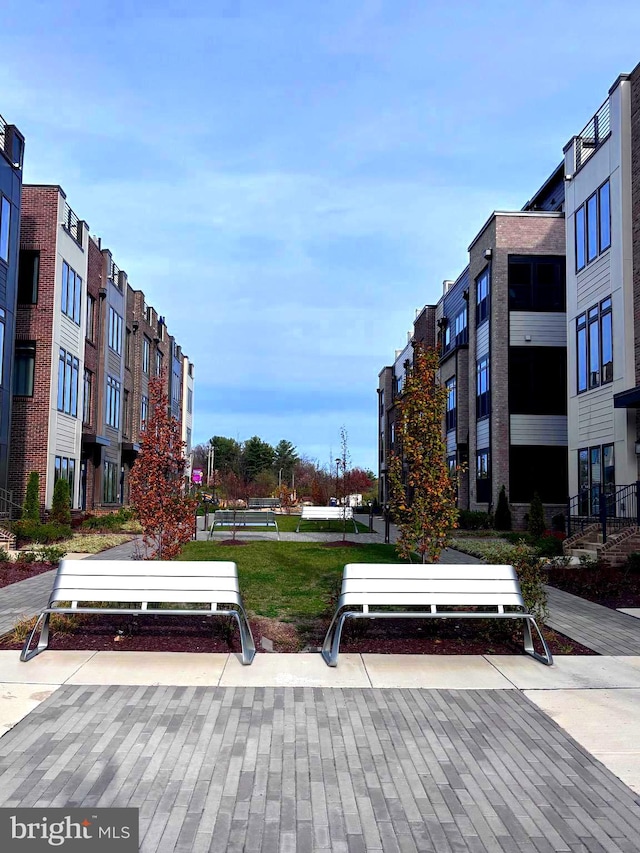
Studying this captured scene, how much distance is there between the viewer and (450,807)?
405 centimetres

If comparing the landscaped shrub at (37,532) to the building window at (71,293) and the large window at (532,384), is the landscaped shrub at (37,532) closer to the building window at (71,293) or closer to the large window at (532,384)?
the building window at (71,293)

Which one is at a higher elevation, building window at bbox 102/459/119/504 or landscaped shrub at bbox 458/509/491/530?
building window at bbox 102/459/119/504

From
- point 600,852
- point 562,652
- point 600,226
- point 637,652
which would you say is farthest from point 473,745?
point 600,226

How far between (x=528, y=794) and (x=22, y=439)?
23.6 metres

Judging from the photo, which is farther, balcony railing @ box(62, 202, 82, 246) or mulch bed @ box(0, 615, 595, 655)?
balcony railing @ box(62, 202, 82, 246)

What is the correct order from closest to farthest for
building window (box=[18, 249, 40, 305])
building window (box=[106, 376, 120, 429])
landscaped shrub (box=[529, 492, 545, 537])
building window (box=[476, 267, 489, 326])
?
landscaped shrub (box=[529, 492, 545, 537]) → building window (box=[18, 249, 40, 305]) → building window (box=[476, 267, 489, 326]) → building window (box=[106, 376, 120, 429])

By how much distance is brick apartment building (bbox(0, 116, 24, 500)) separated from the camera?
2162 centimetres

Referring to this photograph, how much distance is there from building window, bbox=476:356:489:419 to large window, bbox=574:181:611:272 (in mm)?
8417

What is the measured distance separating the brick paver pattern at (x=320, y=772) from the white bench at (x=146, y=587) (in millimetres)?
1090

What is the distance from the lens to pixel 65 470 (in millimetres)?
27125

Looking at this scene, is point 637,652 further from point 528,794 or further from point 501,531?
point 501,531

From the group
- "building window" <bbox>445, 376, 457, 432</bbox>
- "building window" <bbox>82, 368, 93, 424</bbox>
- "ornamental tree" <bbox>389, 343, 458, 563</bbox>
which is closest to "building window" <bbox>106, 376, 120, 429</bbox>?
"building window" <bbox>82, 368, 93, 424</bbox>

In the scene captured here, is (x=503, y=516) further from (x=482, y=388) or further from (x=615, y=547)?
(x=615, y=547)

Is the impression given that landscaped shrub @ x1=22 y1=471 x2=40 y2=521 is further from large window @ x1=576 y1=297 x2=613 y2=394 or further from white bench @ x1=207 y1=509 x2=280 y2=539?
large window @ x1=576 y1=297 x2=613 y2=394
